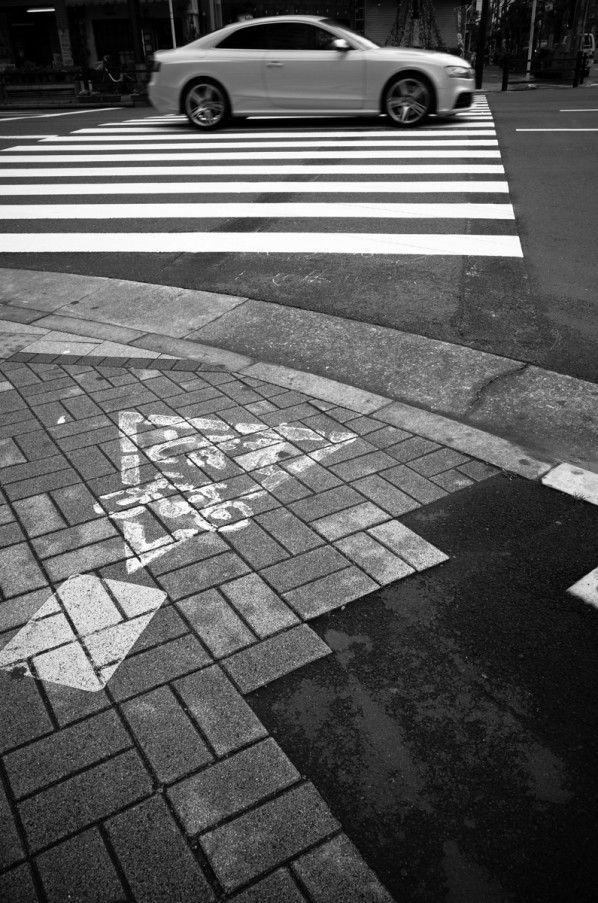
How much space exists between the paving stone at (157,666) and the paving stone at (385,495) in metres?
1.21

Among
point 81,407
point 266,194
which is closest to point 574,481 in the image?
point 81,407

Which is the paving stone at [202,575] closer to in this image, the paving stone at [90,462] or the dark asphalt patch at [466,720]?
the dark asphalt patch at [466,720]

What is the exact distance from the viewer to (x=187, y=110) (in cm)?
1348

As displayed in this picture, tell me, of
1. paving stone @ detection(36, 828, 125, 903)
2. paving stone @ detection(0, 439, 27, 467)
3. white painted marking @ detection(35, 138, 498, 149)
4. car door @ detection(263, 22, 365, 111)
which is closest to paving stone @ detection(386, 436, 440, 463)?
paving stone @ detection(0, 439, 27, 467)

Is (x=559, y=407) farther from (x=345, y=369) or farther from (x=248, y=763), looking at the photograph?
(x=248, y=763)

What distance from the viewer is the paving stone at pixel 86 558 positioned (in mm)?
3082

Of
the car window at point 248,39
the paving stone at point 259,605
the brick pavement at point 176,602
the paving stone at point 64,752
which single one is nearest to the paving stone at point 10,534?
the brick pavement at point 176,602

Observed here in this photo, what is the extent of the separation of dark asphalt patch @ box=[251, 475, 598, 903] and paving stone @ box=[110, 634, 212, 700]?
0.30m

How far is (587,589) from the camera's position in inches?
116

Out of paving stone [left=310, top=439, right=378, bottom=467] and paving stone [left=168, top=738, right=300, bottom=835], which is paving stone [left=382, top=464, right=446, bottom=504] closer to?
paving stone [left=310, top=439, right=378, bottom=467]

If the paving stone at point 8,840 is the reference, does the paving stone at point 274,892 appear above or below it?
below

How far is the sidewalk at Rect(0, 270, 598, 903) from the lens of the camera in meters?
2.06

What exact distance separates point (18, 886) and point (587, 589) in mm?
2267

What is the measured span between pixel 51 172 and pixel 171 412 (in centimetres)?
819
